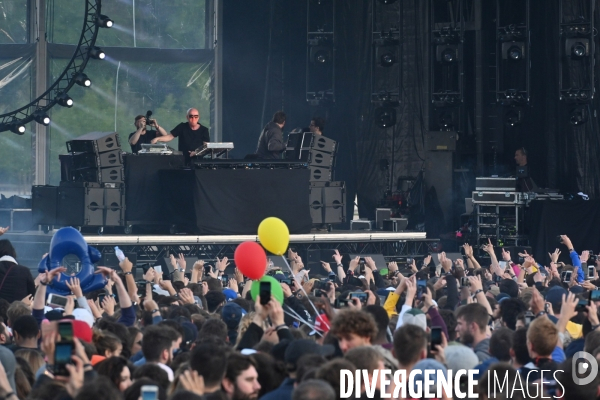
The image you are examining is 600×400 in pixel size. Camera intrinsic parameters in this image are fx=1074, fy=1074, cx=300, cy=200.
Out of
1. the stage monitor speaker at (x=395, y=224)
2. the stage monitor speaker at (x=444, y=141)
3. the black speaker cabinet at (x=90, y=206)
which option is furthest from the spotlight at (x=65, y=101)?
the stage monitor speaker at (x=444, y=141)

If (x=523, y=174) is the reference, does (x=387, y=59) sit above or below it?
above

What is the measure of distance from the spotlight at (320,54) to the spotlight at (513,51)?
9.84ft

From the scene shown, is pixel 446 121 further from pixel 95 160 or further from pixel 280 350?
pixel 280 350

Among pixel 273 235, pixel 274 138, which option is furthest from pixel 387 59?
pixel 273 235

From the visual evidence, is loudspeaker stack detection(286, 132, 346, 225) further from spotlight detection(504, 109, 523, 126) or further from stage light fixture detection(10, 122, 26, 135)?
stage light fixture detection(10, 122, 26, 135)

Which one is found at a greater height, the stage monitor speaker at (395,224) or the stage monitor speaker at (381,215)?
the stage monitor speaker at (381,215)

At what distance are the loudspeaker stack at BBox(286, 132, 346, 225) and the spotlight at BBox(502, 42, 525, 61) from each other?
3501mm

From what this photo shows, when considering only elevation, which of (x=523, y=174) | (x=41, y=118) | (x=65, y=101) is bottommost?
(x=523, y=174)

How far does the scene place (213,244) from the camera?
14.9 metres

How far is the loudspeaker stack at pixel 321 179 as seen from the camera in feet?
52.3

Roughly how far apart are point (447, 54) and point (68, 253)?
11433 mm

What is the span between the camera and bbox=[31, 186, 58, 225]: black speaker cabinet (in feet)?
50.1

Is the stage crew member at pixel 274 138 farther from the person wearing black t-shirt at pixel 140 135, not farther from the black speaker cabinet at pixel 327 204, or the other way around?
the person wearing black t-shirt at pixel 140 135

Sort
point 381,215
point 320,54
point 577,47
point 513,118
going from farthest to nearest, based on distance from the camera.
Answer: point 320,54
point 513,118
point 381,215
point 577,47
